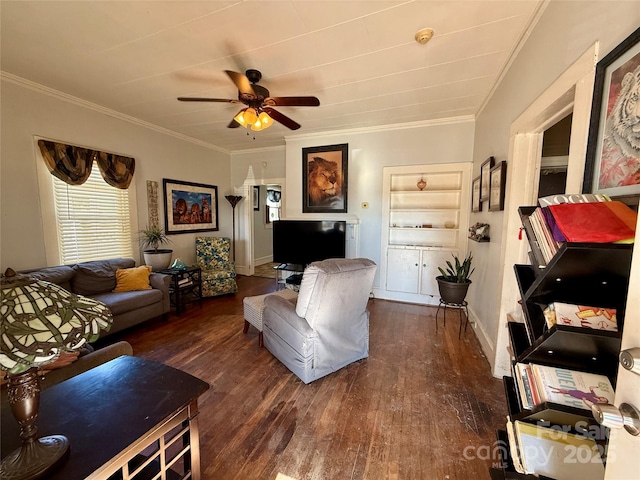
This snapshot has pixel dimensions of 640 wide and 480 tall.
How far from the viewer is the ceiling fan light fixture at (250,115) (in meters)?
2.28

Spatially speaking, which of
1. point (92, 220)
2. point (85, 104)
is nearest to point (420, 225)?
point (92, 220)

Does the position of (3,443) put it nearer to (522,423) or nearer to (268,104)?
(522,423)

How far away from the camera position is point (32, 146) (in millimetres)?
2691

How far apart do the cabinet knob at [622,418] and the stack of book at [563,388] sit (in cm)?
19

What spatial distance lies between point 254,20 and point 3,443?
246 cm

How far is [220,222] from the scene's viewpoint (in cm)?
522

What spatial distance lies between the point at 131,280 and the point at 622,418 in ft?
13.2

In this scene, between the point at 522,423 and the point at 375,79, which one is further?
the point at 375,79

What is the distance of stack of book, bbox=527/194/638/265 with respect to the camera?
2.21ft

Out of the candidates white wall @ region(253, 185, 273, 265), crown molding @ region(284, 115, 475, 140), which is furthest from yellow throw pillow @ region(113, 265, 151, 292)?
white wall @ region(253, 185, 273, 265)

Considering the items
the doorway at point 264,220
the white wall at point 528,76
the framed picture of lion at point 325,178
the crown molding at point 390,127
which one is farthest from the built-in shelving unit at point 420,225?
the doorway at point 264,220

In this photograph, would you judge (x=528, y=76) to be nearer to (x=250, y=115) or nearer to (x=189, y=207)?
(x=250, y=115)

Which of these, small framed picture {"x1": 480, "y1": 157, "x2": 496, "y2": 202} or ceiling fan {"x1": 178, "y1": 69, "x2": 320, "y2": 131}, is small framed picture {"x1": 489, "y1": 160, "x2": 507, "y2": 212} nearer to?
small framed picture {"x1": 480, "y1": 157, "x2": 496, "y2": 202}

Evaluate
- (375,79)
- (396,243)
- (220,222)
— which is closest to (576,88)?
(375,79)
